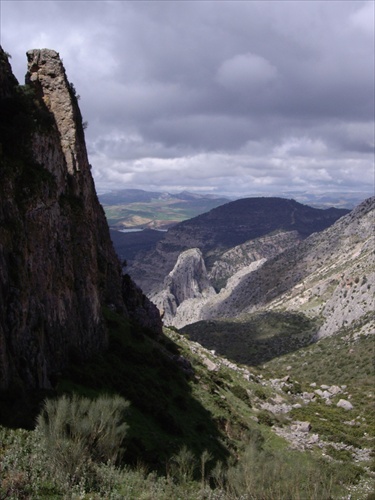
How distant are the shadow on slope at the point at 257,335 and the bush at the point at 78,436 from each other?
74665 millimetres

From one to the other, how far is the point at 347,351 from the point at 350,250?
80.3 m

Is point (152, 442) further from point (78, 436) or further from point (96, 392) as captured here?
point (78, 436)

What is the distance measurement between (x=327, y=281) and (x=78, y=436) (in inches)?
4770

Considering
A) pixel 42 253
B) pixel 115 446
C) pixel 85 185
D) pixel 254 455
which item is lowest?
pixel 254 455

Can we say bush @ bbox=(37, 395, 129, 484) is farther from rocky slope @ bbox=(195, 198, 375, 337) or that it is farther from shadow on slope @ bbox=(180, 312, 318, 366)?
rocky slope @ bbox=(195, 198, 375, 337)

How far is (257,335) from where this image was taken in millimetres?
106562

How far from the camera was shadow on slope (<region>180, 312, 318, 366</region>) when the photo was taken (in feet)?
307

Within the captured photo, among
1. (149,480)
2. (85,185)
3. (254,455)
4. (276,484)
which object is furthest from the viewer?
(85,185)

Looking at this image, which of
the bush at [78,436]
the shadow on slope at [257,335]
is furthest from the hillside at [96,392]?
the shadow on slope at [257,335]

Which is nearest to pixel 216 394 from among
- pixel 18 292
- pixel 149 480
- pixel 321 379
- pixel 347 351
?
pixel 149 480

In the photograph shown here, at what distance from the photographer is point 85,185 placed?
3844 cm

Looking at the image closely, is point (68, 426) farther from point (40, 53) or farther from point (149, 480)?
→ point (40, 53)

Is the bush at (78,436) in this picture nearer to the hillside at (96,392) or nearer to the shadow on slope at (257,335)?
the hillside at (96,392)

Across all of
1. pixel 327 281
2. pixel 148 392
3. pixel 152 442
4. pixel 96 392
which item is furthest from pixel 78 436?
pixel 327 281
